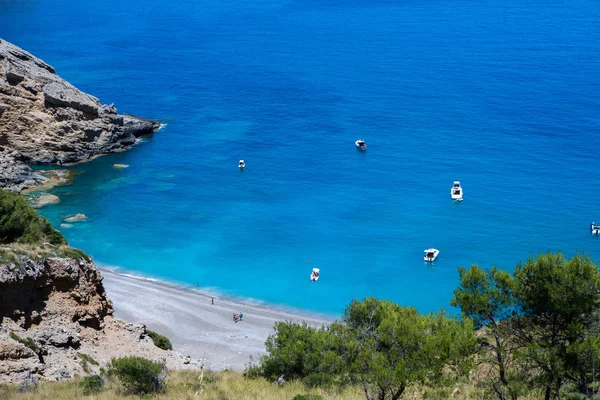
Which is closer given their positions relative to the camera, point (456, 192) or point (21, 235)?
point (21, 235)

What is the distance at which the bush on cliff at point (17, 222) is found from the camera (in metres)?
29.9

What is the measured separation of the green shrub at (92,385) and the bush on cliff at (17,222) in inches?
395

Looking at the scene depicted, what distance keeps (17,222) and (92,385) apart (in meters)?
11.2

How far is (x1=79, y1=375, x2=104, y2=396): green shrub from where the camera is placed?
69.8ft

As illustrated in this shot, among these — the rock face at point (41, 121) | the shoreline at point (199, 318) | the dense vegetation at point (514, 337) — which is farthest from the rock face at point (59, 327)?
the rock face at point (41, 121)

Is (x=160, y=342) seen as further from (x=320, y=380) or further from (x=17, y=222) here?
(x=320, y=380)

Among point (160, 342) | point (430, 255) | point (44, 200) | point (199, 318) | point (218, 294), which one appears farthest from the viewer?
point (44, 200)

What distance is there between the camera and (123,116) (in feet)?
265

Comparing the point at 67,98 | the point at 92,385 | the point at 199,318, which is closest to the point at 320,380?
the point at 92,385

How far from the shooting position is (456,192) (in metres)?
65.2

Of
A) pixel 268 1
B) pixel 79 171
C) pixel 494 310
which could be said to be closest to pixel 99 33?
pixel 268 1

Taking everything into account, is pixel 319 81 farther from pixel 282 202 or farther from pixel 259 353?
pixel 259 353

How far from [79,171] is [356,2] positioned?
90.4 metres

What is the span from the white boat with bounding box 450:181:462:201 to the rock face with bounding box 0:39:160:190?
117 ft
